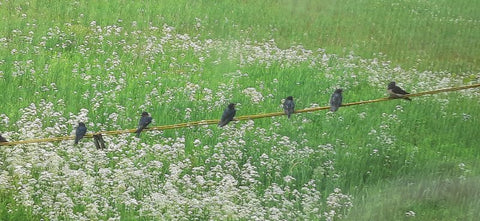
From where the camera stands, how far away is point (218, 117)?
1315 cm

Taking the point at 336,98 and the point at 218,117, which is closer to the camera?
the point at 336,98

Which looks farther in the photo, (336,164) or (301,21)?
(301,21)

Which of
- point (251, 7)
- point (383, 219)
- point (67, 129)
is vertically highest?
point (251, 7)

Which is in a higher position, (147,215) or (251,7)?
(251,7)

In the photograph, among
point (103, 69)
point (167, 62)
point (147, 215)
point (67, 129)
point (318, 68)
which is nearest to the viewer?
point (147, 215)

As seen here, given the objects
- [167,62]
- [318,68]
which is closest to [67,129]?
[167,62]

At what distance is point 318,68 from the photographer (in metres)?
17.1

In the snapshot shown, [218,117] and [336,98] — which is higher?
[336,98]

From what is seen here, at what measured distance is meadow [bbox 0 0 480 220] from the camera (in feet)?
33.7

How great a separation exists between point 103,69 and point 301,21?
349 inches

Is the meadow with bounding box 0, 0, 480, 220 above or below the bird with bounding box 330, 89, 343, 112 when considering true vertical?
below

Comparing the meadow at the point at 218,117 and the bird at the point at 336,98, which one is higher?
the bird at the point at 336,98

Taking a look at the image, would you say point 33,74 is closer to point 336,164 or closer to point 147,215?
point 147,215

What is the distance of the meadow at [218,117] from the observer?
33.7 feet
